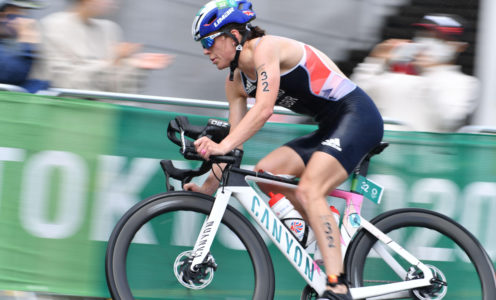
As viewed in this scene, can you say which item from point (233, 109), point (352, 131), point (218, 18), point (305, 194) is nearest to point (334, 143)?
point (352, 131)

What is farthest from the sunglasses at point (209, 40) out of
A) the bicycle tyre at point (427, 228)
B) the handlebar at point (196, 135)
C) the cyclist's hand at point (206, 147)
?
the bicycle tyre at point (427, 228)

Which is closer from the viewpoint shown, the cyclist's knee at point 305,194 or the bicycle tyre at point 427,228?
the cyclist's knee at point 305,194

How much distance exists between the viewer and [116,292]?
4297 millimetres

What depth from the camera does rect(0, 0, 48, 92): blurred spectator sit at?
216 inches

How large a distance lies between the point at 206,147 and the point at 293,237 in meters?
0.80

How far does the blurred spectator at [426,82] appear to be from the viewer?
5742mm

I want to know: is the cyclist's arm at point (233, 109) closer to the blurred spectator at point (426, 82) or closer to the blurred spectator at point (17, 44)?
the blurred spectator at point (426, 82)

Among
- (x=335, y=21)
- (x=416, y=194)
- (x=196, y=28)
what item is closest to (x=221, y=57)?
(x=196, y=28)

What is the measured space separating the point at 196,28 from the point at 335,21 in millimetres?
4022

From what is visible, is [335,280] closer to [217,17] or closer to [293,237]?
[293,237]

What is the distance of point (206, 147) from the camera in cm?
425

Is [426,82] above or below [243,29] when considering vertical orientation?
below

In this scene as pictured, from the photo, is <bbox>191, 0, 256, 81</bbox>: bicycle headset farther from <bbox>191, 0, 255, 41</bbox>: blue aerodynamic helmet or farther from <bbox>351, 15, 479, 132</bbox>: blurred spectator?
<bbox>351, 15, 479, 132</bbox>: blurred spectator

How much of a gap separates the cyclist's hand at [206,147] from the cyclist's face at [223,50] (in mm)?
523
